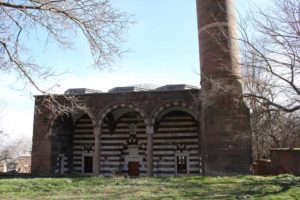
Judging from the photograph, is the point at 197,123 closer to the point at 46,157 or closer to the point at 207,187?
the point at 46,157

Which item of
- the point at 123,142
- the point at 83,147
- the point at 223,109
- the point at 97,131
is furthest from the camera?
the point at 83,147

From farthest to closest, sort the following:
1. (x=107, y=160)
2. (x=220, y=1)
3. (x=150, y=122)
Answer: (x=107, y=160), (x=150, y=122), (x=220, y=1)

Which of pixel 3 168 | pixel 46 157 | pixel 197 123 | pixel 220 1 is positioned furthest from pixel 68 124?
pixel 3 168

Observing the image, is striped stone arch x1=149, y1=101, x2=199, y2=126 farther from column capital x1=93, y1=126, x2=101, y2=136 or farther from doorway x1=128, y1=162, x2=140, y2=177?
doorway x1=128, y1=162, x2=140, y2=177

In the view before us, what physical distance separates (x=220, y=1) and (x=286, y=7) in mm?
11463

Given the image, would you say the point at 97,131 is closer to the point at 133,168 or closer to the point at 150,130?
the point at 150,130

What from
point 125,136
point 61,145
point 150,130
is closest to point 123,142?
point 125,136

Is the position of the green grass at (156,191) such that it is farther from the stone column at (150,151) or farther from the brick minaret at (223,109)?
the stone column at (150,151)

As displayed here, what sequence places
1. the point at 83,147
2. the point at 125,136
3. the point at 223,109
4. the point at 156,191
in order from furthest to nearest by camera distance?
the point at 83,147 → the point at 125,136 → the point at 223,109 → the point at 156,191

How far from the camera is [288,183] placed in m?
15.2

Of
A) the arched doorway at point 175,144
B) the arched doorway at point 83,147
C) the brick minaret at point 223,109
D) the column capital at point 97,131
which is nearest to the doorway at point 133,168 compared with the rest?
the arched doorway at point 175,144

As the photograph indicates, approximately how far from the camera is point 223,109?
80.3 feet

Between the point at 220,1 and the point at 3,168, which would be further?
the point at 3,168

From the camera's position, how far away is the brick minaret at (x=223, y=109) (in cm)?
2416
